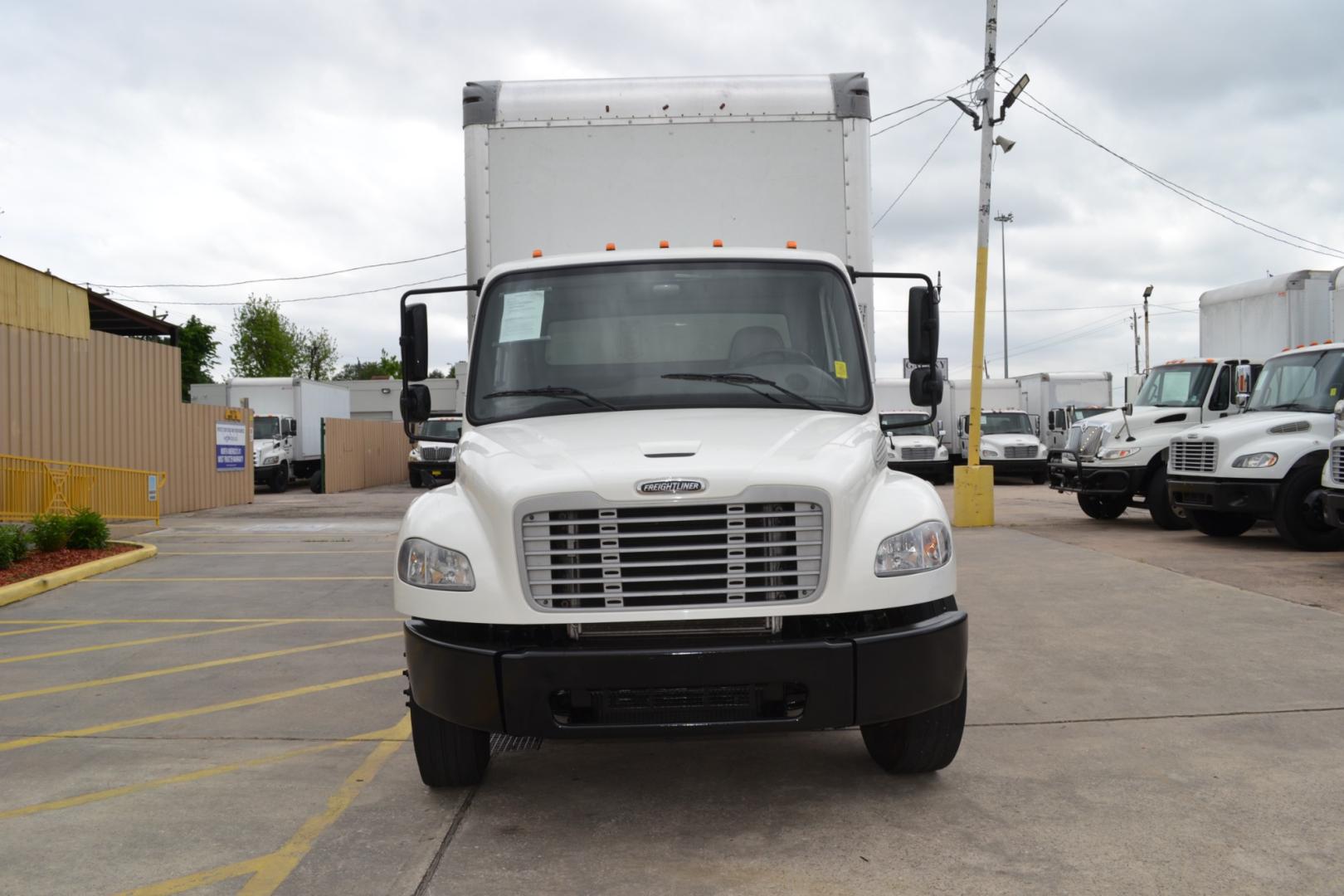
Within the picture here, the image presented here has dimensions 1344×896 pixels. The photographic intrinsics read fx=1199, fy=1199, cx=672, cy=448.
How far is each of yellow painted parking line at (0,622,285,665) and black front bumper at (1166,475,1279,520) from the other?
1007cm

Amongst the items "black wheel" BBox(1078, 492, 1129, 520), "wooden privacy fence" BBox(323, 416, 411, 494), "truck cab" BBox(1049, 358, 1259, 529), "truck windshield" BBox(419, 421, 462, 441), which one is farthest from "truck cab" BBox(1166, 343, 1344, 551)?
"wooden privacy fence" BBox(323, 416, 411, 494)

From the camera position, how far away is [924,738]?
4.73 m

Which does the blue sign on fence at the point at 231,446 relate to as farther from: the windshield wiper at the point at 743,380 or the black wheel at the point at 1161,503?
the windshield wiper at the point at 743,380

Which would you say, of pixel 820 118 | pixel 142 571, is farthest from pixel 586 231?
pixel 142 571

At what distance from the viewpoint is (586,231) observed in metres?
6.96

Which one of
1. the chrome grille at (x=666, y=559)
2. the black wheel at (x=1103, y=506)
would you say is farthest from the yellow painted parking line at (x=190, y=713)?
the black wheel at (x=1103, y=506)

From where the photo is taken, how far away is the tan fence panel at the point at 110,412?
18.0m

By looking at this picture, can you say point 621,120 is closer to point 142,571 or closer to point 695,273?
point 695,273

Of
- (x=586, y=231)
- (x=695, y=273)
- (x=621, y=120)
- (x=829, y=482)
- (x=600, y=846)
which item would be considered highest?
(x=621, y=120)

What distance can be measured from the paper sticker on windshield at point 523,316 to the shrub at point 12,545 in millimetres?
8339

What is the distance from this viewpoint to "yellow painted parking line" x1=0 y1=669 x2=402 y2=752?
5834mm

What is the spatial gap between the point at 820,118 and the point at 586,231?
1565mm

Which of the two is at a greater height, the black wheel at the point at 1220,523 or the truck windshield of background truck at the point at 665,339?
the truck windshield of background truck at the point at 665,339

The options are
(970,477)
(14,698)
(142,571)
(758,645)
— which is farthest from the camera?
(970,477)
